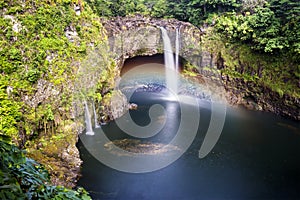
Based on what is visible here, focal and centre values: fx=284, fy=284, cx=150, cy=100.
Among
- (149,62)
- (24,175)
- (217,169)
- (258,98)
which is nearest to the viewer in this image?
(24,175)

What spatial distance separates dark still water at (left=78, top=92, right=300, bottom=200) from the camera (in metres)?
8.82

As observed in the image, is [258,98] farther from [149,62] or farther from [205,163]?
[149,62]

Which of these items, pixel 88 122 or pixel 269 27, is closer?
pixel 88 122

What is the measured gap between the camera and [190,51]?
20.0 meters

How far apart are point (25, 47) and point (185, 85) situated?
12428 millimetres

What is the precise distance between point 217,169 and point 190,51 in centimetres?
1152

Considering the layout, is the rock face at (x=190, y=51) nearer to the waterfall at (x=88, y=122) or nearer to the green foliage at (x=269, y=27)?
the green foliage at (x=269, y=27)

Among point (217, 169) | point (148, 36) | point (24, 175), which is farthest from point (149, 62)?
point (24, 175)

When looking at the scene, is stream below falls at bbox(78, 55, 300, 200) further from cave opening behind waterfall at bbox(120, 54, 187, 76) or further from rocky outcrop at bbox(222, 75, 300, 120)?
cave opening behind waterfall at bbox(120, 54, 187, 76)

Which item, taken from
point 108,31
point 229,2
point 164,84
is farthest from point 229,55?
point 108,31

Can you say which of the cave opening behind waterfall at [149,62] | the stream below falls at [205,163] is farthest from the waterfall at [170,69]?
the stream below falls at [205,163]

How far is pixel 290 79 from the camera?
1527 cm

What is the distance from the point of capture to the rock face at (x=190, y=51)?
1620cm

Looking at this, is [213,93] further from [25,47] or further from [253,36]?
[25,47]
